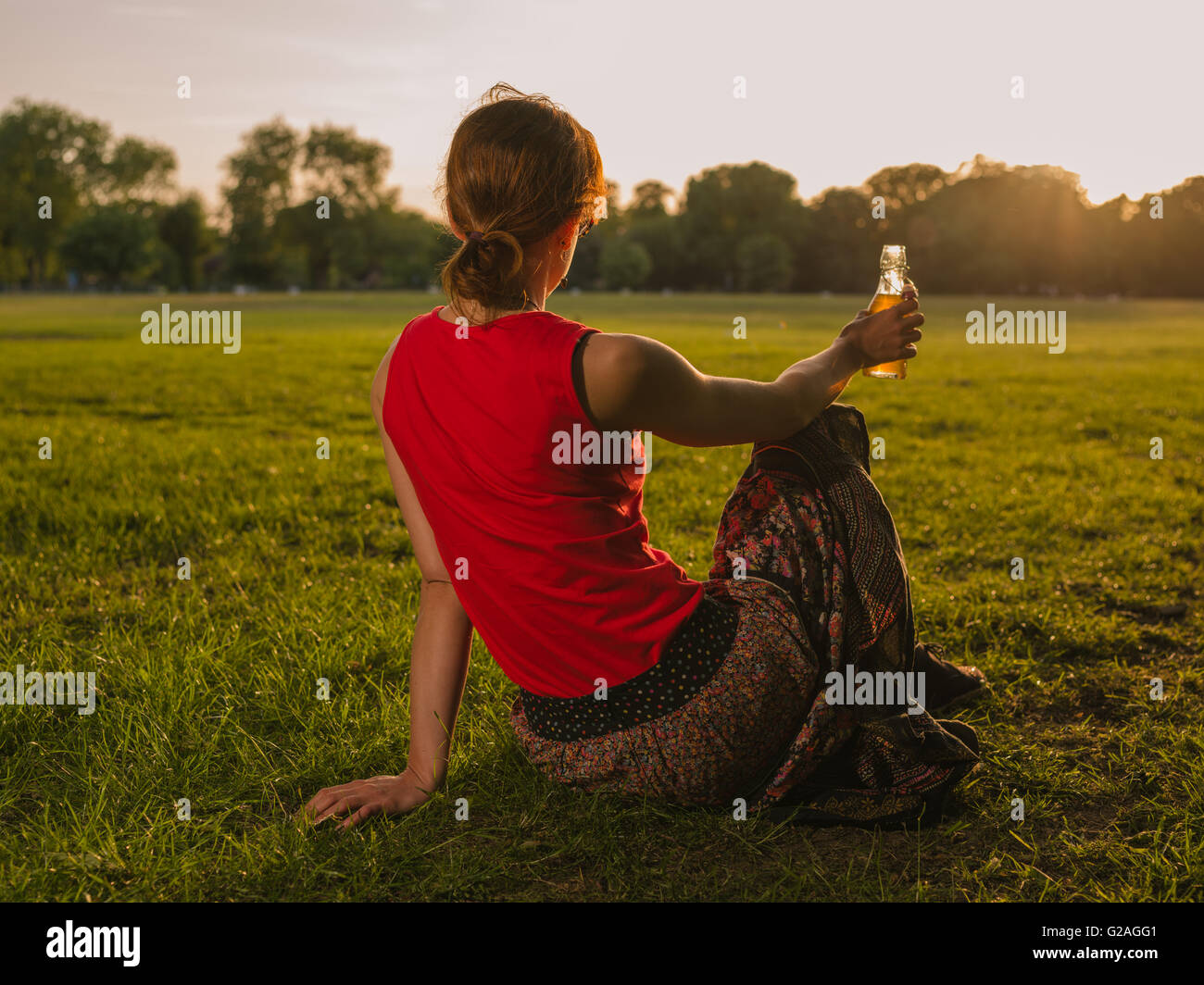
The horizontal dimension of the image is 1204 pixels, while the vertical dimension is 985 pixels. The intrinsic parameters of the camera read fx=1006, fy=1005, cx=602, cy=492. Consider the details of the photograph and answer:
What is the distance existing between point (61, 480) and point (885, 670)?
19.4ft

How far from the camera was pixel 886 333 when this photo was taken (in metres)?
2.79

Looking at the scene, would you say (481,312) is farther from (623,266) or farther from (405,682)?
(623,266)

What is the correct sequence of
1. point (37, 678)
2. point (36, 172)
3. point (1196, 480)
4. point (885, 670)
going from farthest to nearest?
1. point (36, 172)
2. point (1196, 480)
3. point (37, 678)
4. point (885, 670)

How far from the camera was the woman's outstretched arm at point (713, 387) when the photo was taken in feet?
7.32

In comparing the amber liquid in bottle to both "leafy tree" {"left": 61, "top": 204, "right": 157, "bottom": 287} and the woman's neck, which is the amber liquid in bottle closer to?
the woman's neck

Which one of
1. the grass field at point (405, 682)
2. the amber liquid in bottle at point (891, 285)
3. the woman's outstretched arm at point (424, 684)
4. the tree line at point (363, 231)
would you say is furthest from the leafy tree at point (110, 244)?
the amber liquid in bottle at point (891, 285)

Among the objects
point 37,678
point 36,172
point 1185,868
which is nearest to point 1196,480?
point 1185,868

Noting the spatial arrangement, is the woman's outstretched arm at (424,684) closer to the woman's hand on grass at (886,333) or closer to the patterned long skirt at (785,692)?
the patterned long skirt at (785,692)

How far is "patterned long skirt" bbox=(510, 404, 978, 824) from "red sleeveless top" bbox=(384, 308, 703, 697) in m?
0.13

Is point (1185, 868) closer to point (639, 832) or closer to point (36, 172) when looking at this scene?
point (639, 832)

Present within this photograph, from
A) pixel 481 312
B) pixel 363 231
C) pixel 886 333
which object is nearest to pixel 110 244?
pixel 363 231

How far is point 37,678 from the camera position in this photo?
3.60 meters

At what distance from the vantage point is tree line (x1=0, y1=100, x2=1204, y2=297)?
6488 cm

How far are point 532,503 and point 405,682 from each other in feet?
4.96
